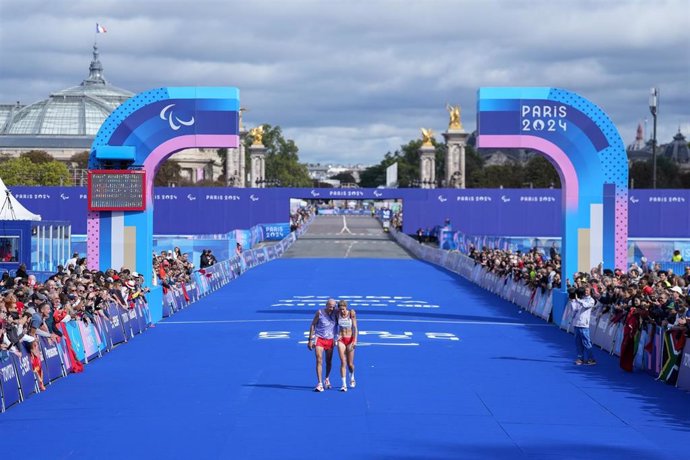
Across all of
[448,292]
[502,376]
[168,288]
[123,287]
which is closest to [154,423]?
[502,376]

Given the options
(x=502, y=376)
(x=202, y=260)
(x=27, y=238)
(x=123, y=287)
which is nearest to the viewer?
(x=502, y=376)

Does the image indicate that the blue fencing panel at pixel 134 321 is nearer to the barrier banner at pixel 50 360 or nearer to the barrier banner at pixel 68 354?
the barrier banner at pixel 68 354

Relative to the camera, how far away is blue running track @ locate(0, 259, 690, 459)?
44.1ft

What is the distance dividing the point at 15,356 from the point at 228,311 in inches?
636

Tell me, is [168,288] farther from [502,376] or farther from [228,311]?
[502,376]

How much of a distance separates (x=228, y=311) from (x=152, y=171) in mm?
4808

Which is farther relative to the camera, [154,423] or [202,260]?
[202,260]

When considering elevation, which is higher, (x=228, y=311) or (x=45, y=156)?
(x=45, y=156)

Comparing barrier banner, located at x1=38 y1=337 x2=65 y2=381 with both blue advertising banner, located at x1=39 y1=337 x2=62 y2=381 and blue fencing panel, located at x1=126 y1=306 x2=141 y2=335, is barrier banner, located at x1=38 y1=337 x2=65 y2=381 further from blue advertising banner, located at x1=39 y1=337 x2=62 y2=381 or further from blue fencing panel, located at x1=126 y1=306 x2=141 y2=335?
blue fencing panel, located at x1=126 y1=306 x2=141 y2=335

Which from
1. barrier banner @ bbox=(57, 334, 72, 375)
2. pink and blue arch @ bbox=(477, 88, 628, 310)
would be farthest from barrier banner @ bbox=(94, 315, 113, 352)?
pink and blue arch @ bbox=(477, 88, 628, 310)

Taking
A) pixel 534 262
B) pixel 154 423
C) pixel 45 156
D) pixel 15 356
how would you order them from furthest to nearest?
pixel 45 156
pixel 534 262
pixel 15 356
pixel 154 423

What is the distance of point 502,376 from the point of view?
19.6 m

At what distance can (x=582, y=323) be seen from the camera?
20.7 m

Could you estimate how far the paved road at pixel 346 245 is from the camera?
6744 centimetres
